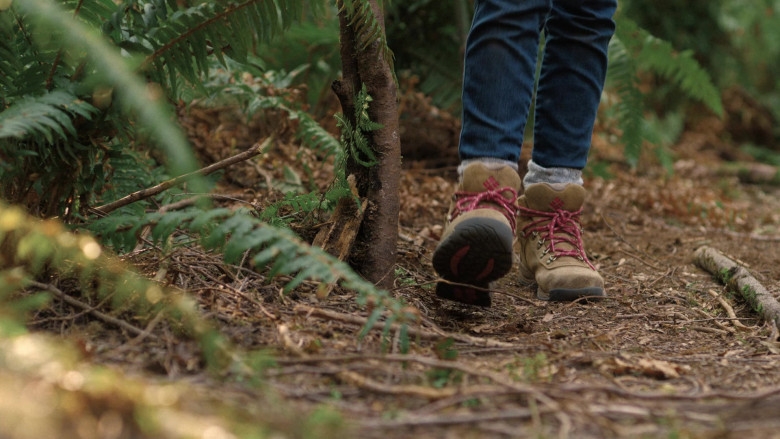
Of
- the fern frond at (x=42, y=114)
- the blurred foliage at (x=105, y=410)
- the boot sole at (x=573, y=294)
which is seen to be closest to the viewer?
the blurred foliage at (x=105, y=410)

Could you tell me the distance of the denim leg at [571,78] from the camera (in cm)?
188

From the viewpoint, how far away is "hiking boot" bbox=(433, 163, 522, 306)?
A: 4.73 feet

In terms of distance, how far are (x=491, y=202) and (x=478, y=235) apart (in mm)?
211

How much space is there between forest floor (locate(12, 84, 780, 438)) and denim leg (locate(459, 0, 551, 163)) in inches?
17.7

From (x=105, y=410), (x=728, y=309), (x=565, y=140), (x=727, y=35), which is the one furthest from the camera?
(x=727, y=35)

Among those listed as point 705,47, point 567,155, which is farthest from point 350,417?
point 705,47

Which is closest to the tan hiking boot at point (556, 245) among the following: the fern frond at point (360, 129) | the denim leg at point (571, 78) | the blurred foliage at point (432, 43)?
the denim leg at point (571, 78)

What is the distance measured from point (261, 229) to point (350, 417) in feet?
1.25

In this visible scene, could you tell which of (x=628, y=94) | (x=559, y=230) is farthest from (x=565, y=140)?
(x=628, y=94)

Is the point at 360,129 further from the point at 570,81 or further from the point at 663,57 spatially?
the point at 663,57

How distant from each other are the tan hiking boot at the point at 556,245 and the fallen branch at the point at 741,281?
43 centimetres

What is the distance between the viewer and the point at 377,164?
5.42 ft

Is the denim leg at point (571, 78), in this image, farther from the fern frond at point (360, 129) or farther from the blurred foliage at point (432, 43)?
the blurred foliage at point (432, 43)

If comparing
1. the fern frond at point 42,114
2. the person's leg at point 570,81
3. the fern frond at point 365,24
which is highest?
A: the person's leg at point 570,81
